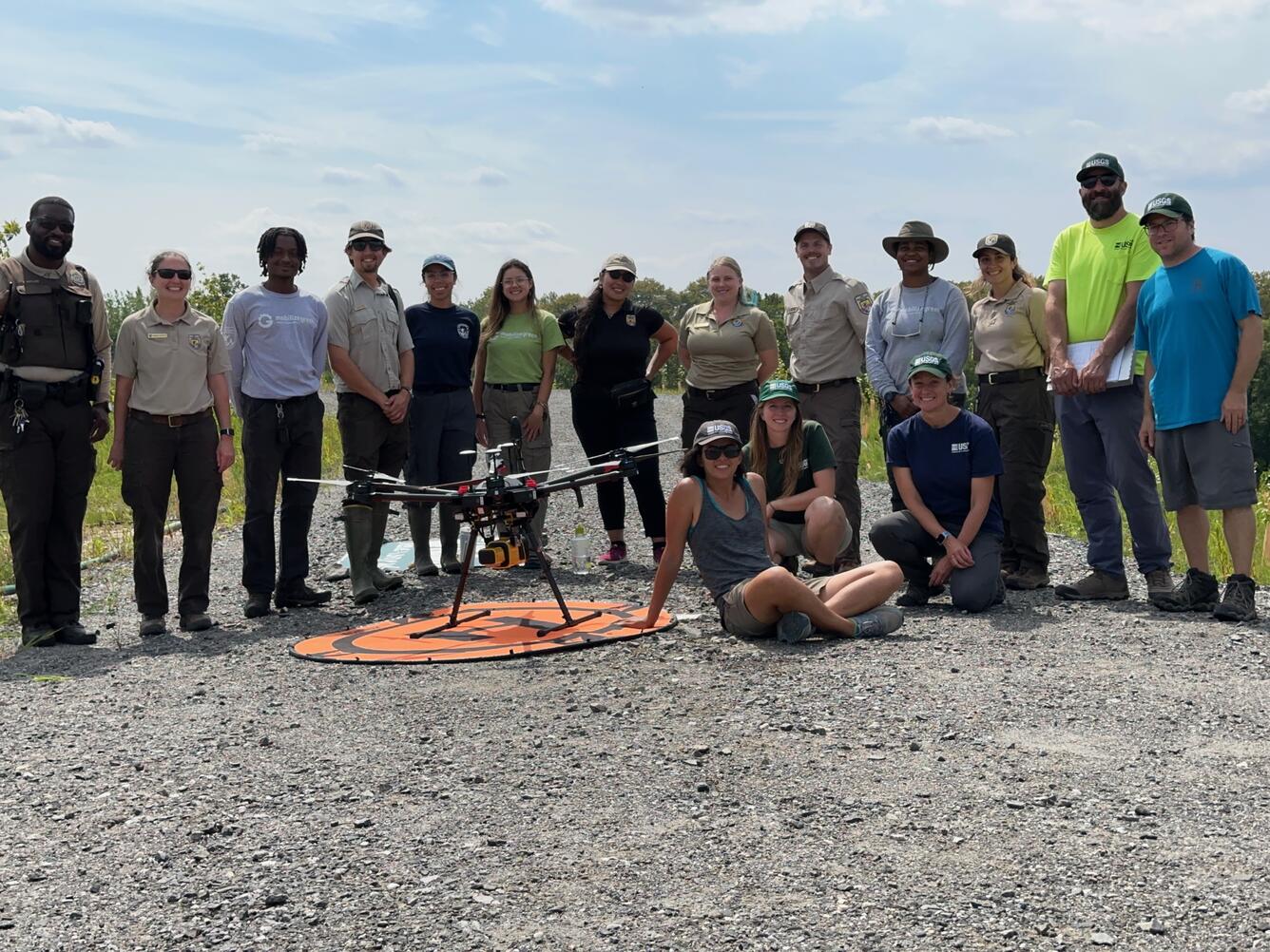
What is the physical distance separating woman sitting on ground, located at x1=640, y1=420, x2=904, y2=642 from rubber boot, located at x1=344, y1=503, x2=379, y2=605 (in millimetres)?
2255

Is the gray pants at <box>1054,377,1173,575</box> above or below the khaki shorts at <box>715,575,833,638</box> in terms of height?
above

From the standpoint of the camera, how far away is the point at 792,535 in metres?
8.11

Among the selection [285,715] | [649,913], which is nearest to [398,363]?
[285,715]

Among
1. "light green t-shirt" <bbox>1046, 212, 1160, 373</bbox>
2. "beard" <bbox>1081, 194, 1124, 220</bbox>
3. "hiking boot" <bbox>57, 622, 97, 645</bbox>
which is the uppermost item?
"beard" <bbox>1081, 194, 1124, 220</bbox>

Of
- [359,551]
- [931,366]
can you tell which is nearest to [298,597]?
[359,551]

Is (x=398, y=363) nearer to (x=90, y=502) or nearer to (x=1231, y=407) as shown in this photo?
(x=1231, y=407)

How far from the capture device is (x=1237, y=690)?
19.1 ft

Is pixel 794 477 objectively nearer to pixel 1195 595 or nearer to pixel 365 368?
pixel 1195 595

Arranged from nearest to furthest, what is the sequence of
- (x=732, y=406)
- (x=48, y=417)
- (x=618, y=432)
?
(x=48, y=417) → (x=732, y=406) → (x=618, y=432)

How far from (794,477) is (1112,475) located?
1768 mm

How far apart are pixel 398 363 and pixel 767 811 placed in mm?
5056

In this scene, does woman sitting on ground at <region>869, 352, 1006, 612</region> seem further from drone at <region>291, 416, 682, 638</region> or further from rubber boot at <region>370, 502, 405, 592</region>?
rubber boot at <region>370, 502, 405, 592</region>

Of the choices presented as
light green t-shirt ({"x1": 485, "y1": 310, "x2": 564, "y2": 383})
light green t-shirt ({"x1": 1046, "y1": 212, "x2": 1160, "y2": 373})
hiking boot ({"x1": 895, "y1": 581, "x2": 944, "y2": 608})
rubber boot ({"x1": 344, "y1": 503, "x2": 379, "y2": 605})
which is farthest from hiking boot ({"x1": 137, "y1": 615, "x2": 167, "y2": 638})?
light green t-shirt ({"x1": 1046, "y1": 212, "x2": 1160, "y2": 373})

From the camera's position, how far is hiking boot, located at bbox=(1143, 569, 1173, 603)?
7.65 meters
